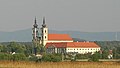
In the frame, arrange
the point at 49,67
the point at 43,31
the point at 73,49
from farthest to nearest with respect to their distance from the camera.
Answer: the point at 73,49 < the point at 43,31 < the point at 49,67

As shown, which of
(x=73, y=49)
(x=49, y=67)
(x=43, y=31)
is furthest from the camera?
(x=73, y=49)

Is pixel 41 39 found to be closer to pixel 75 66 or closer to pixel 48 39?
pixel 48 39

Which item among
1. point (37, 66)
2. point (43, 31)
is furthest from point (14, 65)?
point (43, 31)

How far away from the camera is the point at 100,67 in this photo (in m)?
31.2

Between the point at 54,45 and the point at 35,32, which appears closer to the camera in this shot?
the point at 35,32

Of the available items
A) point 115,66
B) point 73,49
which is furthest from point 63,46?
point 115,66

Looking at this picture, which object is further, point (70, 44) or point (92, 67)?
→ point (70, 44)

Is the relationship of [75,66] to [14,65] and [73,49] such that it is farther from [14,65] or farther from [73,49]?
[73,49]

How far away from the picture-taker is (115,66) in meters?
32.3

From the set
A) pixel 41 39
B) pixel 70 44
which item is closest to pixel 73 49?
pixel 70 44

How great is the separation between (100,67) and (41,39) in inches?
5971

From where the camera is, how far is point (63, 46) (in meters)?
186

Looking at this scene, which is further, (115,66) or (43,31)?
(43,31)

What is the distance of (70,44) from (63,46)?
752cm
